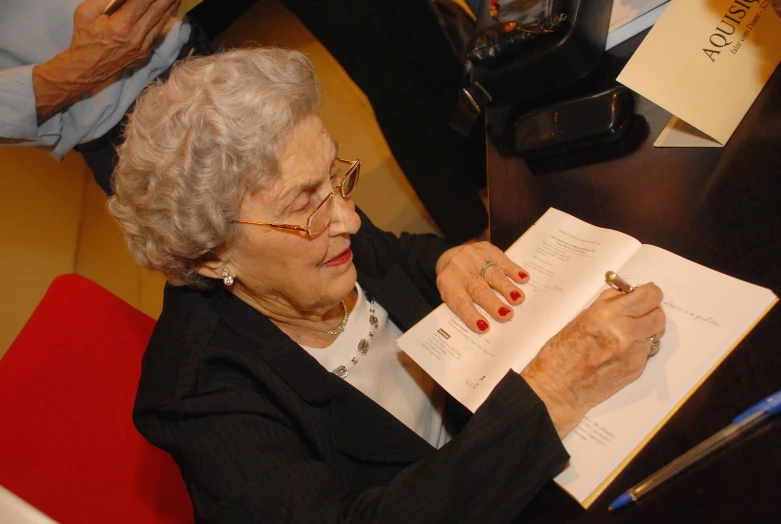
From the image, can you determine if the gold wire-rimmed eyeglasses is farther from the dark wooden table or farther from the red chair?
A: the red chair

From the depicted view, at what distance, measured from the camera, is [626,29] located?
1320 millimetres

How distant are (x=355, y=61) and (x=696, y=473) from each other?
1.65 metres

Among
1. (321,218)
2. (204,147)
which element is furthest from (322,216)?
(204,147)

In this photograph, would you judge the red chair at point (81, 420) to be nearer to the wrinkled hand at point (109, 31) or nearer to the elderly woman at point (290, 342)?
the elderly woman at point (290, 342)

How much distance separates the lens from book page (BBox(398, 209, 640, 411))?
997mm

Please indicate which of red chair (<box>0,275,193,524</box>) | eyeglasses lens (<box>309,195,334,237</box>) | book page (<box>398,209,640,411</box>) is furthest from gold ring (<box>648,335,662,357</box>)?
red chair (<box>0,275,193,524</box>)

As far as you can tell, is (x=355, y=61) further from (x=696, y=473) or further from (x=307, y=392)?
(x=696, y=473)

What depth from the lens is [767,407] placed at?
781 mm

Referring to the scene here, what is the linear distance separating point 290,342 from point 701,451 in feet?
2.48

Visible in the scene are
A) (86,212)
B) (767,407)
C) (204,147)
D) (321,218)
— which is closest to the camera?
(767,407)

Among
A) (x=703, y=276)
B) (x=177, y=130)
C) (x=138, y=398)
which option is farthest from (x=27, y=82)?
(x=703, y=276)

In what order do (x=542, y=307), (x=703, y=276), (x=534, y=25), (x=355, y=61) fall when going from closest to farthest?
(x=703, y=276) < (x=542, y=307) < (x=534, y=25) < (x=355, y=61)

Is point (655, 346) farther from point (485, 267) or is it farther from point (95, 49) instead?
point (95, 49)

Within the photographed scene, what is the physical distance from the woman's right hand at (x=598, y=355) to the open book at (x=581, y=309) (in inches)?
1.0
